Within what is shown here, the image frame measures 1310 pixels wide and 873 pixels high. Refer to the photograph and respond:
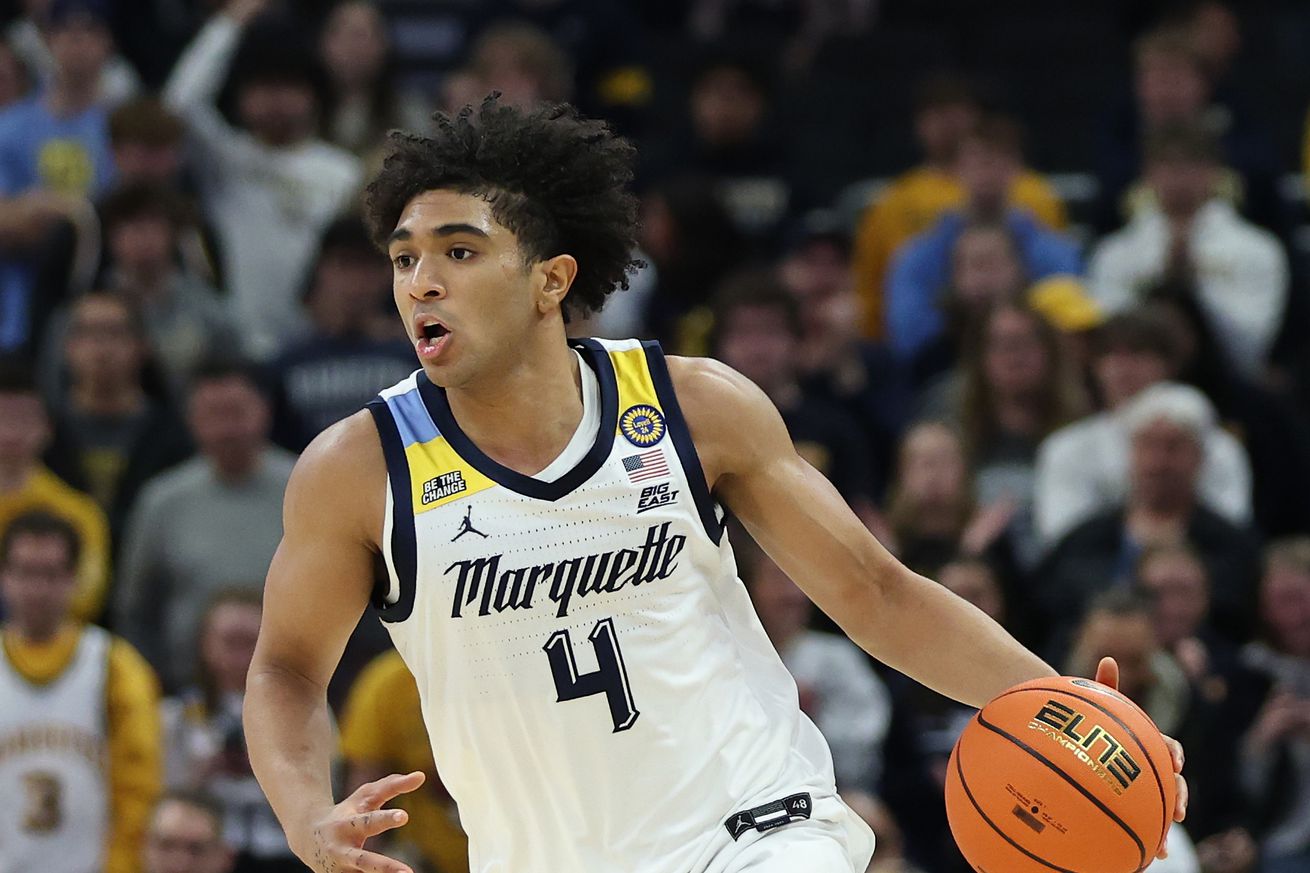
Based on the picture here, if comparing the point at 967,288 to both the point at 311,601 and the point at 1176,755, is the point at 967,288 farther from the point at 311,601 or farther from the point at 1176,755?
the point at 311,601

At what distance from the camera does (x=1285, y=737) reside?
27.0 feet

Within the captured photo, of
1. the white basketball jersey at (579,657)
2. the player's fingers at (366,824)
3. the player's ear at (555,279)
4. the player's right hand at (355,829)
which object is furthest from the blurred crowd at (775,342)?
the player's fingers at (366,824)

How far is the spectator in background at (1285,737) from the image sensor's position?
26.8 feet

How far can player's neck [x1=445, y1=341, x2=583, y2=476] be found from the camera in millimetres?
4719

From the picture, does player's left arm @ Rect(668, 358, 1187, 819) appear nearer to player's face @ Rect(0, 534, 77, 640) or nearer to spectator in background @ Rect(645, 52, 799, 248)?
player's face @ Rect(0, 534, 77, 640)

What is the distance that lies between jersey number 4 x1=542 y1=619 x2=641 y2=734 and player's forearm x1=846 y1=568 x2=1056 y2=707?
641mm

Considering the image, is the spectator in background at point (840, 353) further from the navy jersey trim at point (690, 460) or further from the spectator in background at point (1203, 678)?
the navy jersey trim at point (690, 460)

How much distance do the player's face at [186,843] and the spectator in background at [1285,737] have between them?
3.94 m

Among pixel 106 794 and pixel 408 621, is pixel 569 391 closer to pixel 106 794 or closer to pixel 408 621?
pixel 408 621

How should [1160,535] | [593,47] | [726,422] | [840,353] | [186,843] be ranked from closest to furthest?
[726,422], [186,843], [1160,535], [840,353], [593,47]

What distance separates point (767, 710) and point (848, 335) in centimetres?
569

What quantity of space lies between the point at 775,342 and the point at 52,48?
4247mm

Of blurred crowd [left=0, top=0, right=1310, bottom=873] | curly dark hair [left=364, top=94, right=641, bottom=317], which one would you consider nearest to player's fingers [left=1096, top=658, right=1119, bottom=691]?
curly dark hair [left=364, top=94, right=641, bottom=317]

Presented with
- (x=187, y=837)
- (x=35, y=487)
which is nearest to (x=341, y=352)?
(x=35, y=487)
